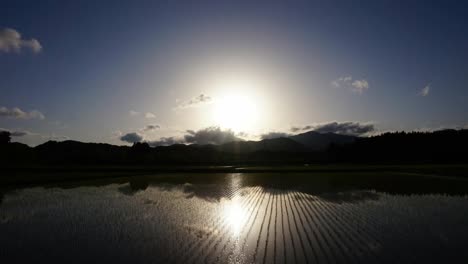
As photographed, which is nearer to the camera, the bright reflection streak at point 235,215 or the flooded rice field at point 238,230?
the flooded rice field at point 238,230

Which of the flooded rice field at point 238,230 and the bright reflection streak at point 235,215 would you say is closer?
the flooded rice field at point 238,230

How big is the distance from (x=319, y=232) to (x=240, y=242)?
10.9 ft

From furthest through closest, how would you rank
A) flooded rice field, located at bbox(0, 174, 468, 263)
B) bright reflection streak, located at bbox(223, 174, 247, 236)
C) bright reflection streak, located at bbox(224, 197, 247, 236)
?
bright reflection streak, located at bbox(223, 174, 247, 236) → bright reflection streak, located at bbox(224, 197, 247, 236) → flooded rice field, located at bbox(0, 174, 468, 263)

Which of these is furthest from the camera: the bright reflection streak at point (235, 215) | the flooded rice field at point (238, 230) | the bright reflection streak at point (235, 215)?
the bright reflection streak at point (235, 215)

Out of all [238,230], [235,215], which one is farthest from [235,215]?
[238,230]

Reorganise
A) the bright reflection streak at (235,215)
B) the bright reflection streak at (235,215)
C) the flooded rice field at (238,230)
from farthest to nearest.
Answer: the bright reflection streak at (235,215)
the bright reflection streak at (235,215)
the flooded rice field at (238,230)

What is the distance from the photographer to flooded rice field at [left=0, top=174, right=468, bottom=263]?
9.33m

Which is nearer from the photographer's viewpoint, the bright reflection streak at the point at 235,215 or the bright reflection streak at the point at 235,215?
the bright reflection streak at the point at 235,215

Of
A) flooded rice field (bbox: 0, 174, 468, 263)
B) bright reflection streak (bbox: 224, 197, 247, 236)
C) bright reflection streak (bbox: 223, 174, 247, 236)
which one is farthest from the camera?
bright reflection streak (bbox: 223, 174, 247, 236)

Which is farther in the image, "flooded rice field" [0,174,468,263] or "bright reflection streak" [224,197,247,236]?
"bright reflection streak" [224,197,247,236]

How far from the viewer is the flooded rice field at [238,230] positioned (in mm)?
9328

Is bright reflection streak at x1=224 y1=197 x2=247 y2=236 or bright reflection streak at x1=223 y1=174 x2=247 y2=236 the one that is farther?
bright reflection streak at x1=223 y1=174 x2=247 y2=236

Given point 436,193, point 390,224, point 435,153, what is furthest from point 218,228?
point 435,153

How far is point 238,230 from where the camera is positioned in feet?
42.3
